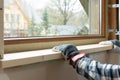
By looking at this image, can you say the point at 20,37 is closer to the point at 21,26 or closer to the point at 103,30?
the point at 21,26

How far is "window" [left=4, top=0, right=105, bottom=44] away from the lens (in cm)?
96

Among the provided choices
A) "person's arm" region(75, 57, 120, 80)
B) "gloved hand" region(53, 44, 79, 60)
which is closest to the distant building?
"gloved hand" region(53, 44, 79, 60)

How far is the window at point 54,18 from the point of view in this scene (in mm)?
960

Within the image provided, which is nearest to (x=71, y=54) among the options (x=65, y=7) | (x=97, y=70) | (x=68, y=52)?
(x=68, y=52)

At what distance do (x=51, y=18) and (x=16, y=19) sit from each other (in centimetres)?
25

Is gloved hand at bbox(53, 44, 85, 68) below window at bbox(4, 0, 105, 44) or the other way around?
below

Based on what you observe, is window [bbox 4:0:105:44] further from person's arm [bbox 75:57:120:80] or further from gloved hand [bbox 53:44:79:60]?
person's arm [bbox 75:57:120:80]

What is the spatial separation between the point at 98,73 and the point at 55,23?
463 mm

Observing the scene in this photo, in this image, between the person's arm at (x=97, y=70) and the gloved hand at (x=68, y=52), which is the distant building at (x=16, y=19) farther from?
the person's arm at (x=97, y=70)

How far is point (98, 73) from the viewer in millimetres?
821

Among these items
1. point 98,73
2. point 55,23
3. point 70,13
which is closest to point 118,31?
point 70,13

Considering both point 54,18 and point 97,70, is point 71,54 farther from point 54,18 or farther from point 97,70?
point 54,18

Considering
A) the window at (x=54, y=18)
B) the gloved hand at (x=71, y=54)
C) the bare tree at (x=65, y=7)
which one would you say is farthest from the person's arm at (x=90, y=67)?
the bare tree at (x=65, y=7)

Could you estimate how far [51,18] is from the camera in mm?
1151
